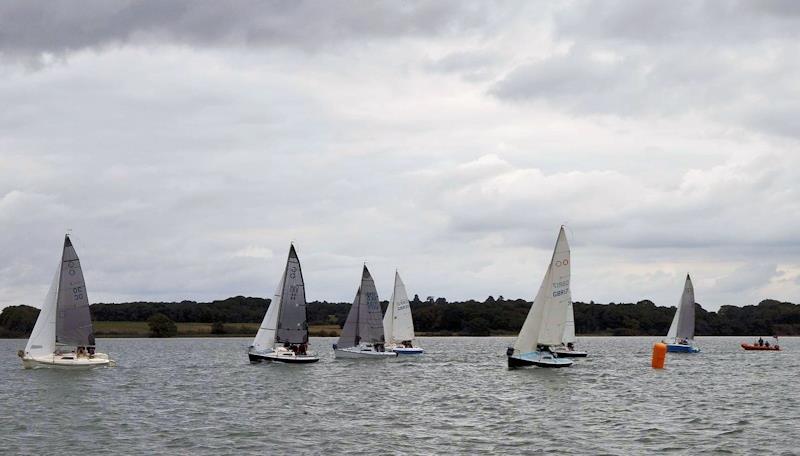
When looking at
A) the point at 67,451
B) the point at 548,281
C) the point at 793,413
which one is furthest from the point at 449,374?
the point at 67,451

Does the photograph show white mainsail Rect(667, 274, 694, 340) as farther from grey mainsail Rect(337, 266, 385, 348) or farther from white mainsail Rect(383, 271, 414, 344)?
grey mainsail Rect(337, 266, 385, 348)

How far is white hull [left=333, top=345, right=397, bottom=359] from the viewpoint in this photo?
8406 cm

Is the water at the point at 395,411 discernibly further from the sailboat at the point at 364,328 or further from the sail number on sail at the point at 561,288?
the sailboat at the point at 364,328

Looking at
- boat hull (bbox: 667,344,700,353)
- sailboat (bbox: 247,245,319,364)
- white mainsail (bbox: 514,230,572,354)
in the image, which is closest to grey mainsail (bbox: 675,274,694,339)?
boat hull (bbox: 667,344,700,353)

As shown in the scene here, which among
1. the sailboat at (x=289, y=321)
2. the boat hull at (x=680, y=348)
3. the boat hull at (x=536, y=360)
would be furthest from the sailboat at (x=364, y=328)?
the boat hull at (x=680, y=348)

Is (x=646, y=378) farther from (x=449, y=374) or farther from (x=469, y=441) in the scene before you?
(x=469, y=441)

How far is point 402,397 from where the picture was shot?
52562 mm

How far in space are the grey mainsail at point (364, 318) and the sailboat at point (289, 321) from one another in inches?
311

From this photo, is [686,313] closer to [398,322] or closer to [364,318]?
[398,322]

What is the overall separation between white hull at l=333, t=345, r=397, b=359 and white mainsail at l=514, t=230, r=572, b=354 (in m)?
18.2

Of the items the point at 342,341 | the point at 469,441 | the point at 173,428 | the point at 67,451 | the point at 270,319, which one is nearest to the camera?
the point at 67,451

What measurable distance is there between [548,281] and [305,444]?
36.6 metres

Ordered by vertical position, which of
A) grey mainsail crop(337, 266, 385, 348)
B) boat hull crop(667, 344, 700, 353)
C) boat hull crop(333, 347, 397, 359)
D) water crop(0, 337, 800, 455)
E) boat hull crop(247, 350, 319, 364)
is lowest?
water crop(0, 337, 800, 455)

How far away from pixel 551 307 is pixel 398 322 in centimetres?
2685
